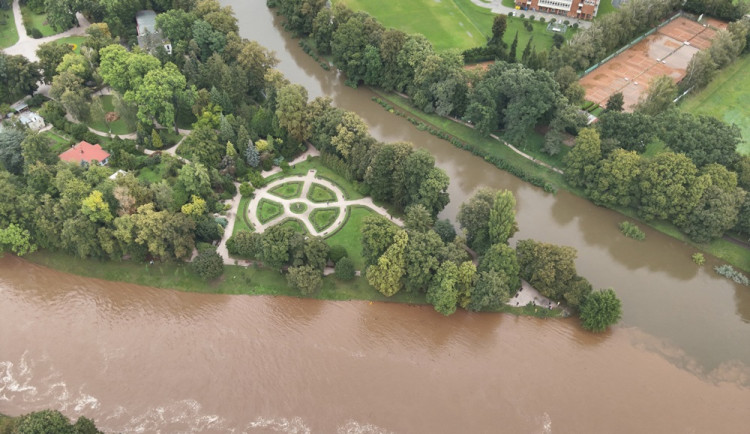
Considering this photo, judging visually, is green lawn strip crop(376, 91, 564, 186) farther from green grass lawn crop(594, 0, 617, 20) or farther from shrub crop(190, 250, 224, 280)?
green grass lawn crop(594, 0, 617, 20)

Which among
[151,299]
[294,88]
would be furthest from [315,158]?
[151,299]

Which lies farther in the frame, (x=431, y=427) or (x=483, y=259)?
(x=483, y=259)

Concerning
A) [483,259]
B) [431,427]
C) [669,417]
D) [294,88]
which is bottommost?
[431,427]

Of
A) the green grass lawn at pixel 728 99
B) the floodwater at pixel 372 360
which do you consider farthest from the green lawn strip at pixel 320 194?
the green grass lawn at pixel 728 99

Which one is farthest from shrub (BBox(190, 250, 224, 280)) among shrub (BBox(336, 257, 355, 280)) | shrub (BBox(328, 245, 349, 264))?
shrub (BBox(336, 257, 355, 280))

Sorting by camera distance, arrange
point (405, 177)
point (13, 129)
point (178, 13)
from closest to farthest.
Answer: point (405, 177), point (13, 129), point (178, 13)

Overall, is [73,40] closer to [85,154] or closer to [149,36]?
[149,36]

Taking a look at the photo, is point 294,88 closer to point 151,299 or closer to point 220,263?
point 220,263

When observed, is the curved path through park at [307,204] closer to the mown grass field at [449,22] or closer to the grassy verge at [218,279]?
the grassy verge at [218,279]
